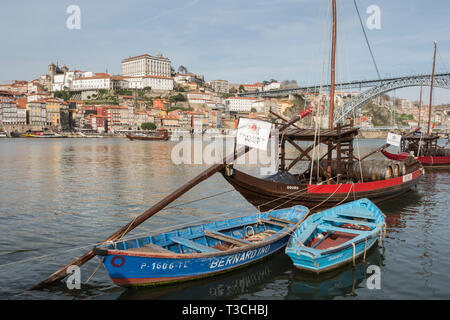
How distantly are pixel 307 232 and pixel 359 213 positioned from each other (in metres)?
2.83

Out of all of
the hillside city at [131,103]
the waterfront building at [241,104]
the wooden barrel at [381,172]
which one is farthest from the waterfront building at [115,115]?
the wooden barrel at [381,172]

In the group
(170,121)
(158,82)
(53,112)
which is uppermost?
(158,82)

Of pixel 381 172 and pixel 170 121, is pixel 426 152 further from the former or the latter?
pixel 170 121

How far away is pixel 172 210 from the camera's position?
15.2 meters

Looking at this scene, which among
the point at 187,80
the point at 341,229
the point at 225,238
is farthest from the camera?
the point at 187,80

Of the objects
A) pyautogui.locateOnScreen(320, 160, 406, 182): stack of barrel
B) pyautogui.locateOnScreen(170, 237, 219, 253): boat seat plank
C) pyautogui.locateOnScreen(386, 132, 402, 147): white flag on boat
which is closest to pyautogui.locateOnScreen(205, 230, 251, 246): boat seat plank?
pyautogui.locateOnScreen(170, 237, 219, 253): boat seat plank

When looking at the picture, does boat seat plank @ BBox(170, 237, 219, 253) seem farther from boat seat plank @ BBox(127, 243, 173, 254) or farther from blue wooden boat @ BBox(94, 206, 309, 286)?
boat seat plank @ BBox(127, 243, 173, 254)

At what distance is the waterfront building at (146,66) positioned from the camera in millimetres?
168250

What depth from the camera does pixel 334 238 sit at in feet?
33.8

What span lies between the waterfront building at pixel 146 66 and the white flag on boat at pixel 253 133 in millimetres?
166662

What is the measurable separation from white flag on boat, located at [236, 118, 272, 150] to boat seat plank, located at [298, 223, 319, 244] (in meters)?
2.41

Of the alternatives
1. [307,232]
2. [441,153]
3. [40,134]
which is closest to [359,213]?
[307,232]

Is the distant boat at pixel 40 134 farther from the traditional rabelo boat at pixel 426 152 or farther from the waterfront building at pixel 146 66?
the traditional rabelo boat at pixel 426 152
